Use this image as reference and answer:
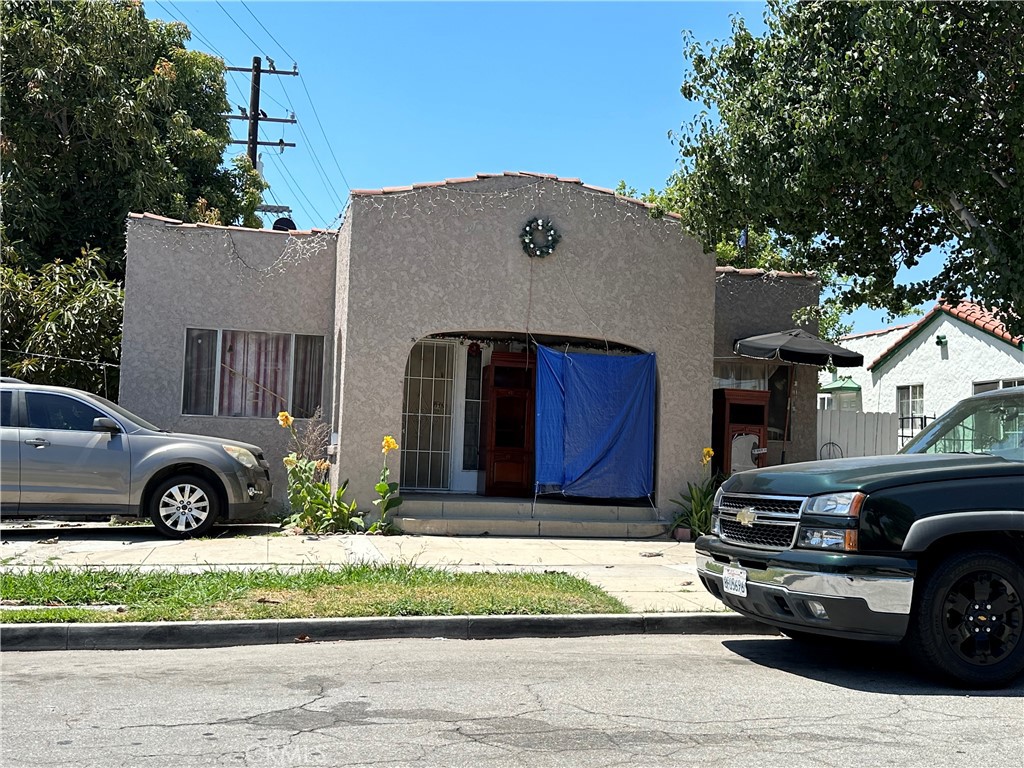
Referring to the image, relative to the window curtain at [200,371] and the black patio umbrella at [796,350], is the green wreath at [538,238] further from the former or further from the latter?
the window curtain at [200,371]

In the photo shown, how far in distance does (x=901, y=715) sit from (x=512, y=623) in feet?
10.0

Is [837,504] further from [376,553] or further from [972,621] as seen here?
[376,553]

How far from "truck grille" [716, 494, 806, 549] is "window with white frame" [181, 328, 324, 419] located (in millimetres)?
8684

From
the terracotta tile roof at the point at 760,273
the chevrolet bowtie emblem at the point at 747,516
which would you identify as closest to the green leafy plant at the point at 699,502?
the terracotta tile roof at the point at 760,273

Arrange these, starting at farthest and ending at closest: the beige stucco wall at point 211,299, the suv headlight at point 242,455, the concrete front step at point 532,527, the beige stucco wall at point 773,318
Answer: the beige stucco wall at point 773,318 → the beige stucco wall at point 211,299 → the concrete front step at point 532,527 → the suv headlight at point 242,455

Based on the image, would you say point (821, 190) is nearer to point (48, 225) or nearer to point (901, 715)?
point (901, 715)

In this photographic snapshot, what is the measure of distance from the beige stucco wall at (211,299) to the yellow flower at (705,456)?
5.43 metres

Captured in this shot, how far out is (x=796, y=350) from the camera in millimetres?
13891

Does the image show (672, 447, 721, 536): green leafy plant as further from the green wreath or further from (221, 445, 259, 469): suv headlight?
(221, 445, 259, 469): suv headlight

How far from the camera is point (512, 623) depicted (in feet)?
24.8

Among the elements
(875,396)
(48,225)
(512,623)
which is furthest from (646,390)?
(875,396)

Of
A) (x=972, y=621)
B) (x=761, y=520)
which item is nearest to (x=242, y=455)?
(x=761, y=520)

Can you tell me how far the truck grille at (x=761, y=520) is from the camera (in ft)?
20.9

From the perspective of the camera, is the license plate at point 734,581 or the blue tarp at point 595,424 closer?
the license plate at point 734,581
